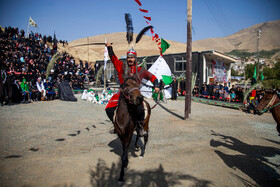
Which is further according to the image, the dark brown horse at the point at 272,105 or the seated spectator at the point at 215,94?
the seated spectator at the point at 215,94

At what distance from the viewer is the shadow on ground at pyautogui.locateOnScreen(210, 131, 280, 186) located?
13.0 ft

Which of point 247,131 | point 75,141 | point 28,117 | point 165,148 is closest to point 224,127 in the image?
point 247,131

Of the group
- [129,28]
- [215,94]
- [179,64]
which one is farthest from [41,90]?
[179,64]

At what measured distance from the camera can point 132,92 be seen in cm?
344

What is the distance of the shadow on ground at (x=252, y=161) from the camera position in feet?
13.0

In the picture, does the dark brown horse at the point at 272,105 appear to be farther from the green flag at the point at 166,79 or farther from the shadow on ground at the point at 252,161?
the green flag at the point at 166,79

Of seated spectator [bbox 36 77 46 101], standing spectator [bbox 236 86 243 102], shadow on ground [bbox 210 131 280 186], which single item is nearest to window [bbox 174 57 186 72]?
standing spectator [bbox 236 86 243 102]

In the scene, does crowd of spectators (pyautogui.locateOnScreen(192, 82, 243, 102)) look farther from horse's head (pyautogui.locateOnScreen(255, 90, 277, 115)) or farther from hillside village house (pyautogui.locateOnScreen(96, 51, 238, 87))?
horse's head (pyautogui.locateOnScreen(255, 90, 277, 115))

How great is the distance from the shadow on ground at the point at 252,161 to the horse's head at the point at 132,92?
Answer: 287 cm

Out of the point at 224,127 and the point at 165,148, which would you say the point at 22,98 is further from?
the point at 224,127

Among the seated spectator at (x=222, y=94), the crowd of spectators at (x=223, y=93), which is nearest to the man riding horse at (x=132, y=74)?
the crowd of spectators at (x=223, y=93)

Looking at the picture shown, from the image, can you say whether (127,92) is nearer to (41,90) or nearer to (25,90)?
(25,90)

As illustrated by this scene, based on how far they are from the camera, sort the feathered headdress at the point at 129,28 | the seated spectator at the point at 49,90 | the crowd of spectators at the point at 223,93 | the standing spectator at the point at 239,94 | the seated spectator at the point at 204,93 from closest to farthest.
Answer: the feathered headdress at the point at 129,28 < the seated spectator at the point at 49,90 < the standing spectator at the point at 239,94 < the crowd of spectators at the point at 223,93 < the seated spectator at the point at 204,93

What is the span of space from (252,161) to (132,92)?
3.95 meters
